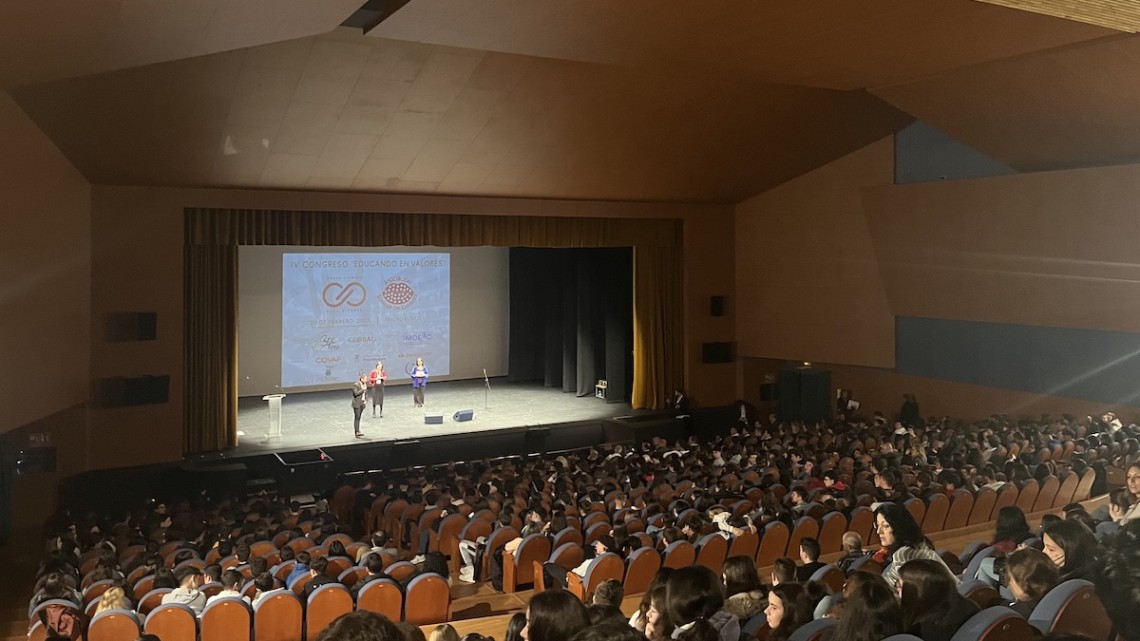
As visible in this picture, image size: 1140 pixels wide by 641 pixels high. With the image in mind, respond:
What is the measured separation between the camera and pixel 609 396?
20984mm

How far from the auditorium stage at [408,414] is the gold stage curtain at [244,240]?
35.3 inches

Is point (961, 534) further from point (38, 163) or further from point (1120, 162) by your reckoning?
point (38, 163)

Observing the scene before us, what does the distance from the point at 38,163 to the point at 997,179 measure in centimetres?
1445

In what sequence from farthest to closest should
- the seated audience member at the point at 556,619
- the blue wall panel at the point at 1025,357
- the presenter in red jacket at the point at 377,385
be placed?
the presenter in red jacket at the point at 377,385
the blue wall panel at the point at 1025,357
the seated audience member at the point at 556,619

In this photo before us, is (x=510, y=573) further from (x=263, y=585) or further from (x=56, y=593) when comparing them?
(x=56, y=593)

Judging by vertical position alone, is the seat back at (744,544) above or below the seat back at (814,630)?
below

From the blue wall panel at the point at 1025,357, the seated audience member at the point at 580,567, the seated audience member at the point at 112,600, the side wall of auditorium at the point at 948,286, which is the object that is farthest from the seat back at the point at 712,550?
the blue wall panel at the point at 1025,357

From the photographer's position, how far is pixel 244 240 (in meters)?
15.4

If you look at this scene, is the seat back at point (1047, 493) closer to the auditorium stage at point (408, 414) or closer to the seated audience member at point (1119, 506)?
the seated audience member at point (1119, 506)

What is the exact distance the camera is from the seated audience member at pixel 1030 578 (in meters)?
4.39

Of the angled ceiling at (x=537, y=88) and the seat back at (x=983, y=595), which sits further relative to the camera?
the angled ceiling at (x=537, y=88)

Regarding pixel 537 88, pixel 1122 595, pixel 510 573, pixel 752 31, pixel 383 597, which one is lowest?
pixel 510 573

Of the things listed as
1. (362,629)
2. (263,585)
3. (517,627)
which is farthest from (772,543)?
(362,629)

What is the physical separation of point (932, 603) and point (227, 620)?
15.1 feet
